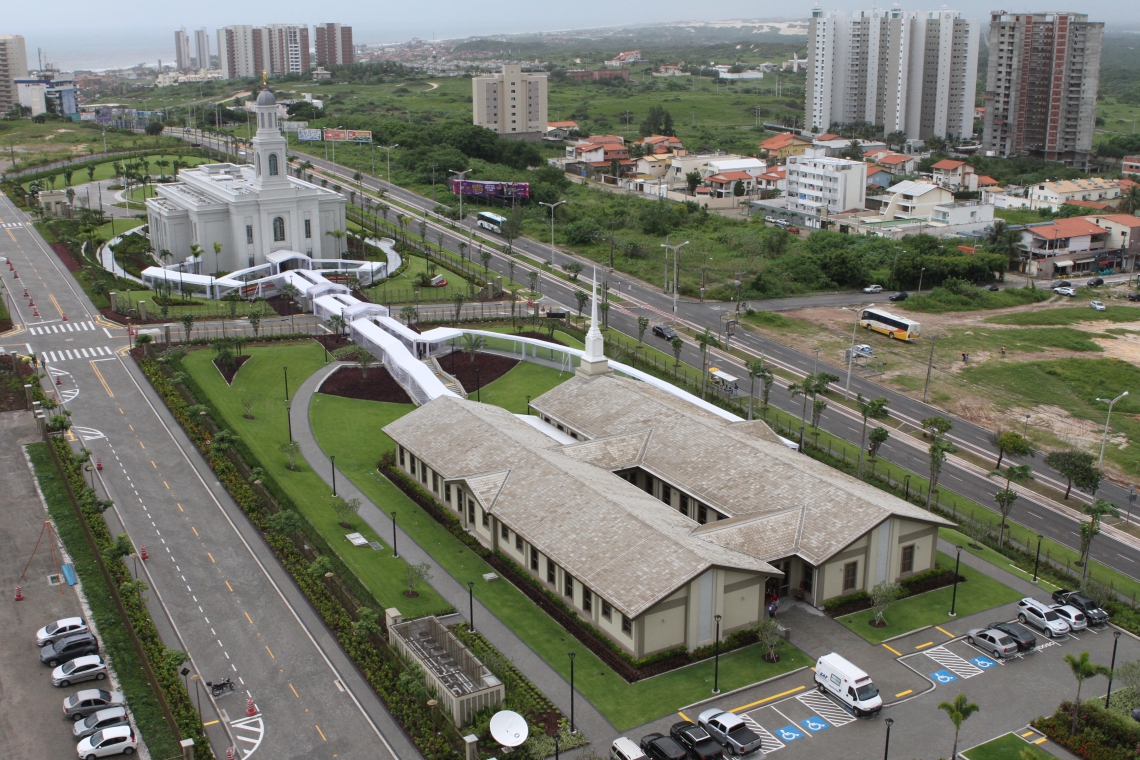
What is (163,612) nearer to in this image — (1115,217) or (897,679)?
(897,679)

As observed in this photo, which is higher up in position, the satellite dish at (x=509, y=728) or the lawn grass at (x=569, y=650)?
the satellite dish at (x=509, y=728)

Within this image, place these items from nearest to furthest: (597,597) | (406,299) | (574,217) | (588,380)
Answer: (597,597) → (588,380) → (406,299) → (574,217)

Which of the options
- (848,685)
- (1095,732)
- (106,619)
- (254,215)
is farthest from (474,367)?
(1095,732)

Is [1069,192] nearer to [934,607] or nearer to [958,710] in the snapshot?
[934,607]

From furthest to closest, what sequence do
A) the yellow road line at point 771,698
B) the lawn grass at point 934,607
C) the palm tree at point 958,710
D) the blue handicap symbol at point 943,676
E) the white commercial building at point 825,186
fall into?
the white commercial building at point 825,186 → the lawn grass at point 934,607 → the blue handicap symbol at point 943,676 → the yellow road line at point 771,698 → the palm tree at point 958,710

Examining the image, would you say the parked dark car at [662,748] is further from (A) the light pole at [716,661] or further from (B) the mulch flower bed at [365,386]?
(B) the mulch flower bed at [365,386]

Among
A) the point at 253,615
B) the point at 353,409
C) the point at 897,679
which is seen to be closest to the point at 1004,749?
the point at 897,679

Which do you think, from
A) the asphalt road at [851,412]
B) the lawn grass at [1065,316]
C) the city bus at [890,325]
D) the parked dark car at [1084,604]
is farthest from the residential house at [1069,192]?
the parked dark car at [1084,604]
